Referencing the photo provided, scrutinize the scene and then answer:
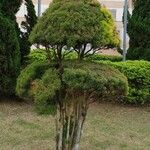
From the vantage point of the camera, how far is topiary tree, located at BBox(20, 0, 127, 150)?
552 cm

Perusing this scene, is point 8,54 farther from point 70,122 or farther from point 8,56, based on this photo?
point 70,122

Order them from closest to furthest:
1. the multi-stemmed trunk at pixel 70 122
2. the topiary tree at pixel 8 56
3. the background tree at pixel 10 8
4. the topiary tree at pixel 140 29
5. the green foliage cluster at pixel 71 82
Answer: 1. the green foliage cluster at pixel 71 82
2. the multi-stemmed trunk at pixel 70 122
3. the topiary tree at pixel 8 56
4. the background tree at pixel 10 8
5. the topiary tree at pixel 140 29

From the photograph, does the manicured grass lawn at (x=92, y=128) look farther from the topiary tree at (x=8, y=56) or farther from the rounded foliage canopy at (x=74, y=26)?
the rounded foliage canopy at (x=74, y=26)

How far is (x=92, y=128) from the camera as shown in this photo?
8312mm

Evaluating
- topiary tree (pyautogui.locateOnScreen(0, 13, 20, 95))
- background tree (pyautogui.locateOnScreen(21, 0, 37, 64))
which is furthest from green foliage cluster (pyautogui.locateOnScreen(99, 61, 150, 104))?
topiary tree (pyautogui.locateOnScreen(0, 13, 20, 95))

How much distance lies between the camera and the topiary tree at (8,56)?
9359 millimetres

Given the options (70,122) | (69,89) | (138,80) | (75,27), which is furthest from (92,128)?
(75,27)

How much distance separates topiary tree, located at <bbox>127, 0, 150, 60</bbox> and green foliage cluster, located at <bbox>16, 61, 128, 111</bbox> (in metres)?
5.00

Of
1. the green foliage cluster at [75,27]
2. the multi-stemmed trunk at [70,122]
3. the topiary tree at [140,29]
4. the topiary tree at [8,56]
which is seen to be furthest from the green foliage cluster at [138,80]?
the green foliage cluster at [75,27]

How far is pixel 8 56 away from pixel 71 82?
4.21 m

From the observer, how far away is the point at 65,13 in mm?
5598

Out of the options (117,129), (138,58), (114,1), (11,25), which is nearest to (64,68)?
(117,129)

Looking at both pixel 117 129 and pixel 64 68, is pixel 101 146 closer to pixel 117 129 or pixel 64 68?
pixel 117 129

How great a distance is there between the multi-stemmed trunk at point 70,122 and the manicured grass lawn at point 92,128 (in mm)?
1122
